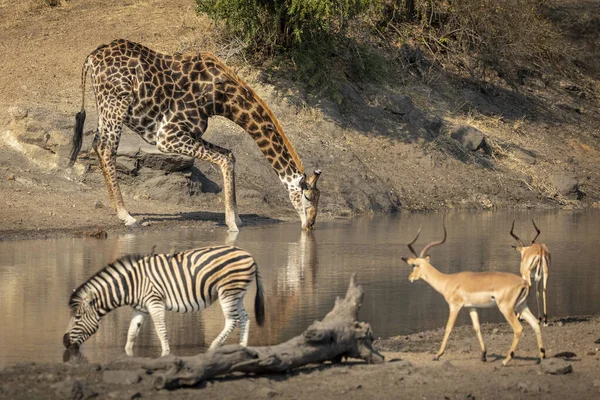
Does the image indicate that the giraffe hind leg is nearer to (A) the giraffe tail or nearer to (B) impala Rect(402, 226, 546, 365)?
(A) the giraffe tail

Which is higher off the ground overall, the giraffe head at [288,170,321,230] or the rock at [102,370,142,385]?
the giraffe head at [288,170,321,230]

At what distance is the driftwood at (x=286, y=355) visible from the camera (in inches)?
314

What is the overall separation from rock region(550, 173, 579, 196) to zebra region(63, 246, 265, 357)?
1821 centimetres

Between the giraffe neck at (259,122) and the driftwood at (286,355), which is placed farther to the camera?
the giraffe neck at (259,122)

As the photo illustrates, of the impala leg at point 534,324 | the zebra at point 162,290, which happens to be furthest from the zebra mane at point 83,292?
the impala leg at point 534,324

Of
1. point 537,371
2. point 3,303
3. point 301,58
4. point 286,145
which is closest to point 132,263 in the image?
point 3,303

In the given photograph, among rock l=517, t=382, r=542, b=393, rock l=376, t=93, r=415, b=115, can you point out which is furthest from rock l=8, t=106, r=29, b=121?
rock l=517, t=382, r=542, b=393

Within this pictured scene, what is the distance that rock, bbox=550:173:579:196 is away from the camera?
87.9ft

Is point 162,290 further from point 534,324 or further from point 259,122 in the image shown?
point 259,122

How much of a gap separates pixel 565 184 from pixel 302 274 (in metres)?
13.8

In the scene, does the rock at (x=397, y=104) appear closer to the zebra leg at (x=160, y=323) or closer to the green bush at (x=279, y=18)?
the green bush at (x=279, y=18)

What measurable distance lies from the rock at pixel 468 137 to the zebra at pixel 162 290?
18.1 meters

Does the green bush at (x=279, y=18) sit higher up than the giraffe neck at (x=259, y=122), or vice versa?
the green bush at (x=279, y=18)

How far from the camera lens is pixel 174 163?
2078cm
